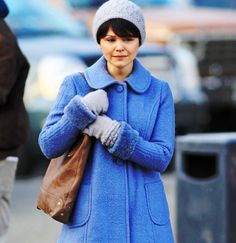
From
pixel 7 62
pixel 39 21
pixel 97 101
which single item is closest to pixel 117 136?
pixel 97 101

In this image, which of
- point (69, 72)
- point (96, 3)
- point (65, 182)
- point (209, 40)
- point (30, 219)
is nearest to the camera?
point (65, 182)

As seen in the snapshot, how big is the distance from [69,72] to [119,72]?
22.2ft

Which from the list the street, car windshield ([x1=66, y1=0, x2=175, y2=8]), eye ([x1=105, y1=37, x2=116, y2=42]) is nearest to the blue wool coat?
eye ([x1=105, y1=37, x2=116, y2=42])

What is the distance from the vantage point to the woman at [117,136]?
4.24 meters

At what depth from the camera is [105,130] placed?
4.22 meters

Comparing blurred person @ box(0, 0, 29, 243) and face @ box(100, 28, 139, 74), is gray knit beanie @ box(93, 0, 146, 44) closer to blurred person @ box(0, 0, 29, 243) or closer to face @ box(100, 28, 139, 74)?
face @ box(100, 28, 139, 74)

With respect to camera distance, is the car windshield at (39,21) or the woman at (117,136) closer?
the woman at (117,136)

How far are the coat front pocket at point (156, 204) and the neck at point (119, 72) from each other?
453 mm

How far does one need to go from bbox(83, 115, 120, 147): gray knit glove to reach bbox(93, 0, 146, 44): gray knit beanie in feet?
1.28

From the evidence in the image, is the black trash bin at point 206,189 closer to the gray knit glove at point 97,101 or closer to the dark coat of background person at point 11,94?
the dark coat of background person at point 11,94

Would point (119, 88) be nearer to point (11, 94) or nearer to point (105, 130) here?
point (105, 130)

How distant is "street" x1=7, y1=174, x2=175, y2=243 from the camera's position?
8129 millimetres

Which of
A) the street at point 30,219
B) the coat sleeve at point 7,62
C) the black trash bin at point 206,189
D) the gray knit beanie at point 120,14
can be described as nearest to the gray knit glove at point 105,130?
the gray knit beanie at point 120,14

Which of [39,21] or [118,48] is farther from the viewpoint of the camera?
[39,21]
